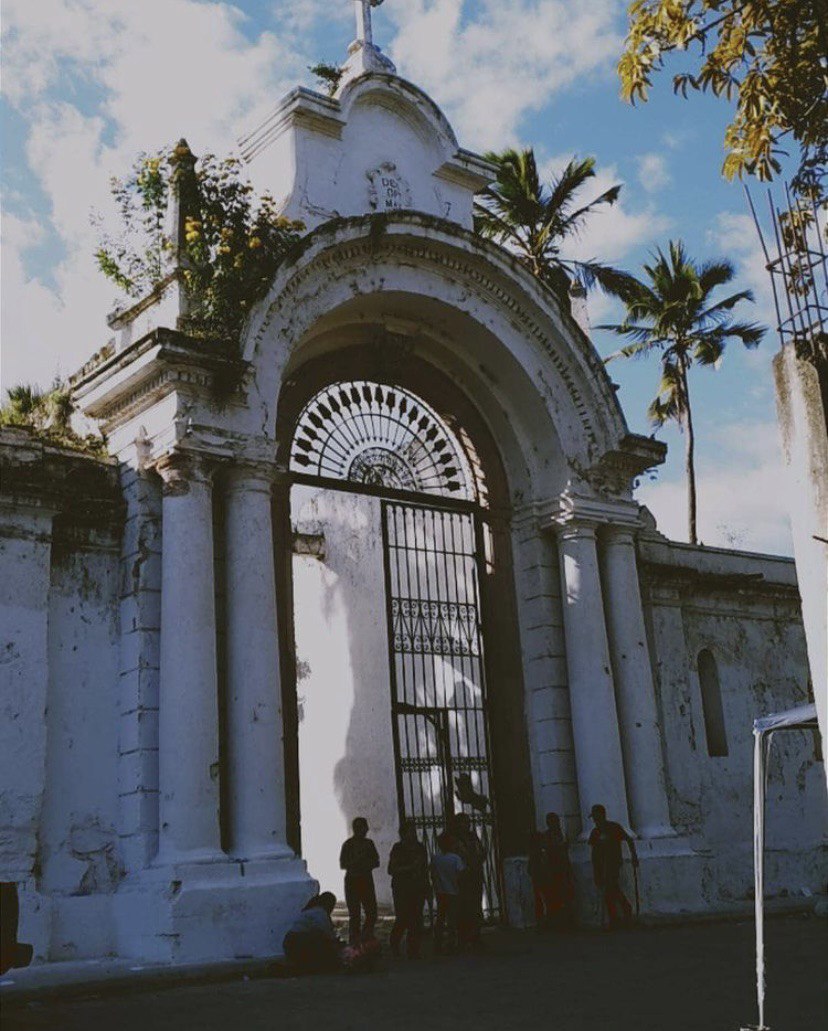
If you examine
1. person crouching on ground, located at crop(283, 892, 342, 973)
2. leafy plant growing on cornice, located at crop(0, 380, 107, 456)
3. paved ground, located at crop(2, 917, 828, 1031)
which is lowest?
paved ground, located at crop(2, 917, 828, 1031)

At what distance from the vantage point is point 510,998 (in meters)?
8.02

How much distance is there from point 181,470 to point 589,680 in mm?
5701

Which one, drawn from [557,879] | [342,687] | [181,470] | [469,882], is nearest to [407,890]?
[469,882]

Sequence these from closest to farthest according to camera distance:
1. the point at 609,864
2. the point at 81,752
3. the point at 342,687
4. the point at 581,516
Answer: the point at 81,752, the point at 609,864, the point at 581,516, the point at 342,687

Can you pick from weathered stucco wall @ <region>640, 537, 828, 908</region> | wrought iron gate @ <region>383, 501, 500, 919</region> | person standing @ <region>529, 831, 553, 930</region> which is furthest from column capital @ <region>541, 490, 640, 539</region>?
person standing @ <region>529, 831, 553, 930</region>

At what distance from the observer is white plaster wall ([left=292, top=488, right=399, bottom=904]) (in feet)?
58.0

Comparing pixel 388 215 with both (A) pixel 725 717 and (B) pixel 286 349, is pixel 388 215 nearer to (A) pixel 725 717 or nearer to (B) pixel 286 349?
(B) pixel 286 349

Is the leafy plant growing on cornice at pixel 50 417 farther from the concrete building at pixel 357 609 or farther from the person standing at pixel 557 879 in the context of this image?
the person standing at pixel 557 879

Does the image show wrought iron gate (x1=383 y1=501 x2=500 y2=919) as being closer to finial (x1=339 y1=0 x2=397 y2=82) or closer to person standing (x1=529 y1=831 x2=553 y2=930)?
person standing (x1=529 y1=831 x2=553 y2=930)

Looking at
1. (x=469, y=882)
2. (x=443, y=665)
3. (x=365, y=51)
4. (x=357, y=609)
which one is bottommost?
(x=469, y=882)

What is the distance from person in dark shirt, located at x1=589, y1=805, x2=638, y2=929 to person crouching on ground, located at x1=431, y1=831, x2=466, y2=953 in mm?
2037

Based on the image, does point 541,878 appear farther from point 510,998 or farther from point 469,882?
point 510,998

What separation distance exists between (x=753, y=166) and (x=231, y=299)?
5.39 m

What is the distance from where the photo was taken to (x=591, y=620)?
14.4m
